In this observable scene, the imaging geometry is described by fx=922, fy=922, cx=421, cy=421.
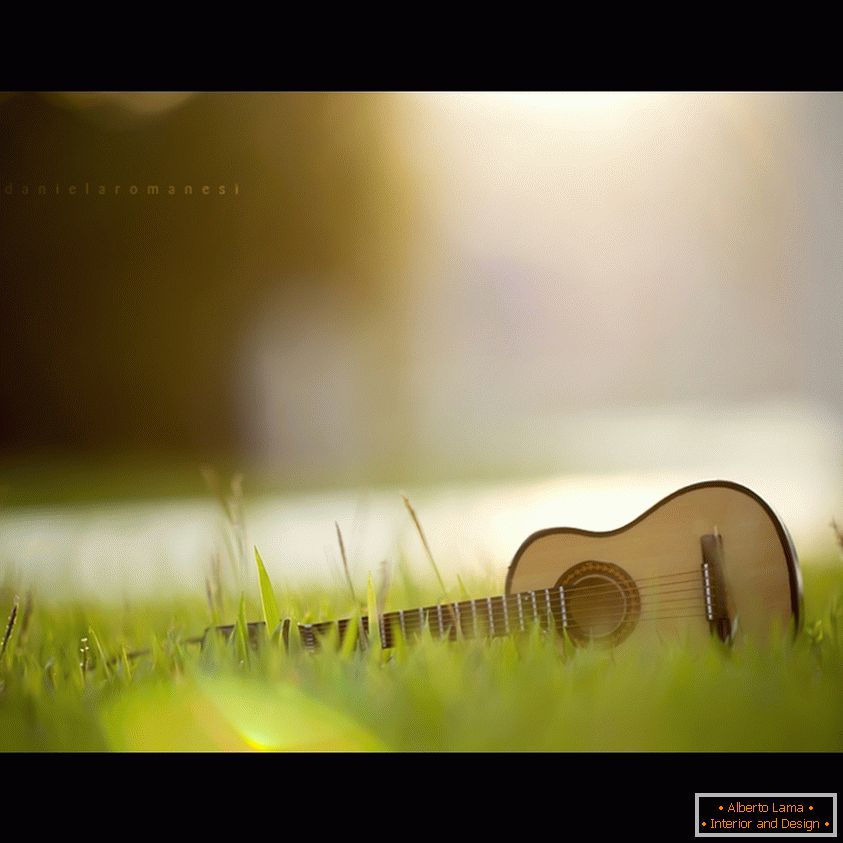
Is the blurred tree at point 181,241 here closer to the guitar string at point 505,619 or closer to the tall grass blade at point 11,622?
the tall grass blade at point 11,622

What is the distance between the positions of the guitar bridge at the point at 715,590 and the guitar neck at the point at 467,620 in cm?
19

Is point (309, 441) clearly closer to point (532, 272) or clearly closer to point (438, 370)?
point (438, 370)

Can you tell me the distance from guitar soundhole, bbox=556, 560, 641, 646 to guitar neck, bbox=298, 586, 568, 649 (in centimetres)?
2

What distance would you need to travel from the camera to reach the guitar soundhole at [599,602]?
1214 mm

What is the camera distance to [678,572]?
1210mm

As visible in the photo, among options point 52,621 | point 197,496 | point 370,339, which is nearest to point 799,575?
point 370,339

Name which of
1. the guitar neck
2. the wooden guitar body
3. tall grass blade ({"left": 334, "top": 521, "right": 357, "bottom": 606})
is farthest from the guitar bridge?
tall grass blade ({"left": 334, "top": 521, "right": 357, "bottom": 606})

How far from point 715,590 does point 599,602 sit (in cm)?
15

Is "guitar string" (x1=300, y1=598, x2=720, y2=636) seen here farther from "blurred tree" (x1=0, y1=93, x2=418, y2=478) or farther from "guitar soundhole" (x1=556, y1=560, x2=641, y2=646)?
"blurred tree" (x1=0, y1=93, x2=418, y2=478)

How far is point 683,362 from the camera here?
126 centimetres

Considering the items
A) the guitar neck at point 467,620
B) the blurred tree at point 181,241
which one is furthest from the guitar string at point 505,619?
the blurred tree at point 181,241

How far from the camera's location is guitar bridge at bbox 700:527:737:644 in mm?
1207

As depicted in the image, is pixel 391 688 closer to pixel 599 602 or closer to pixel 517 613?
pixel 517 613

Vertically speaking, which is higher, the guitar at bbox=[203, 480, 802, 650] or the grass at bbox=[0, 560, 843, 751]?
the guitar at bbox=[203, 480, 802, 650]
